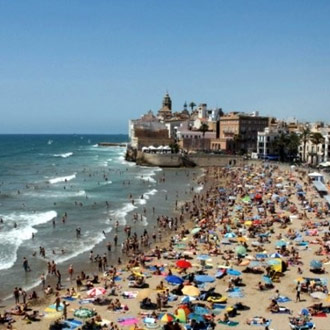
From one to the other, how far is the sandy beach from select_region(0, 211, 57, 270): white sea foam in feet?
16.8

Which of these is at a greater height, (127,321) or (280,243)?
(280,243)

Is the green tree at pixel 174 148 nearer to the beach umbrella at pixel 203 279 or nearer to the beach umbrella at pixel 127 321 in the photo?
the beach umbrella at pixel 203 279

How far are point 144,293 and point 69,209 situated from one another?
76.4ft

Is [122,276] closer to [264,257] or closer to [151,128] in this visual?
[264,257]

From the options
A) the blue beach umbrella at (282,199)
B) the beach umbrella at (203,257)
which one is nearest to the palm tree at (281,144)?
the blue beach umbrella at (282,199)

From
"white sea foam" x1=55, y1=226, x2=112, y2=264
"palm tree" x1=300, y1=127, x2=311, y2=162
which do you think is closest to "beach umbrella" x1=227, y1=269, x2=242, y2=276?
"white sea foam" x1=55, y1=226, x2=112, y2=264

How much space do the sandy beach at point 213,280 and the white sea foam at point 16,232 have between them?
5.11 meters

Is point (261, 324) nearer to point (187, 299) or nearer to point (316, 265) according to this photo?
point (187, 299)

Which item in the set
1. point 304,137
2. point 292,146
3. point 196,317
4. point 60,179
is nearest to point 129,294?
point 196,317

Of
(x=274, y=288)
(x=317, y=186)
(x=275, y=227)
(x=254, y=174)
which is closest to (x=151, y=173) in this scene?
(x=254, y=174)

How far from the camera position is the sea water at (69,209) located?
2859 centimetres

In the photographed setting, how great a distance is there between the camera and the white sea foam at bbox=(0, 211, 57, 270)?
2814 centimetres

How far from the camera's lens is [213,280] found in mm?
22406

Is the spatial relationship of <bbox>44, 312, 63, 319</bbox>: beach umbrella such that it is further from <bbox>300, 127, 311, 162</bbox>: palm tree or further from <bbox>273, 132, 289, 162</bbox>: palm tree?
<bbox>273, 132, 289, 162</bbox>: palm tree
